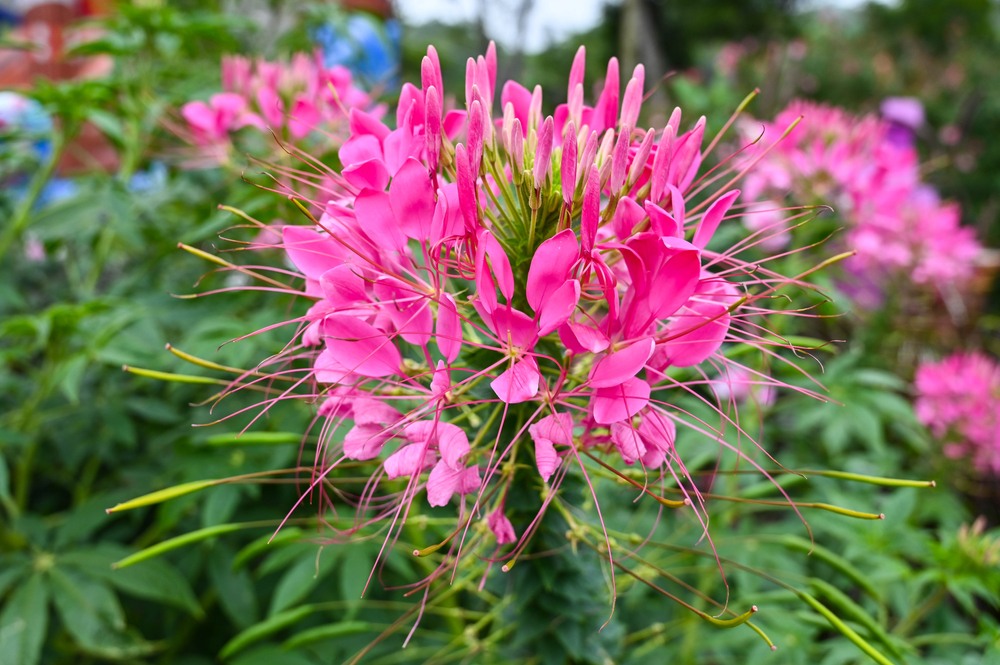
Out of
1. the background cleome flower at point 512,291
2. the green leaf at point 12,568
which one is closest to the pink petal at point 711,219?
the background cleome flower at point 512,291

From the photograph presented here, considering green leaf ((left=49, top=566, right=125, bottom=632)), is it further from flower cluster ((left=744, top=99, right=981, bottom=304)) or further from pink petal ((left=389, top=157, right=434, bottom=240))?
flower cluster ((left=744, top=99, right=981, bottom=304))

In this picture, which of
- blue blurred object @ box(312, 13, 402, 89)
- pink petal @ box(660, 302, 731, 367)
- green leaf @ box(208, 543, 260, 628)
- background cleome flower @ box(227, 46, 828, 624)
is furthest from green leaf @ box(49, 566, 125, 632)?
blue blurred object @ box(312, 13, 402, 89)

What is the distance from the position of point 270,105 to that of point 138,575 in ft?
3.11

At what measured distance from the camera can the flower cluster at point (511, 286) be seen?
0.69 metres

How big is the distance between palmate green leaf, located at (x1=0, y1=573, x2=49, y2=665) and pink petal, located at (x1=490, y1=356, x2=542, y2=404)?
104cm

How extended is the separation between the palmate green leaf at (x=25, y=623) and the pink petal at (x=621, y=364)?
1111 millimetres

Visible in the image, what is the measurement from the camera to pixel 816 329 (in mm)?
3031

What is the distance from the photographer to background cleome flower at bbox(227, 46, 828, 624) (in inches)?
27.3

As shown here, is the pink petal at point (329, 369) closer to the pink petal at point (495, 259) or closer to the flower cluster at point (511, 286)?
the flower cluster at point (511, 286)

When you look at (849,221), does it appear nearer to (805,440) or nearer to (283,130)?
(805,440)

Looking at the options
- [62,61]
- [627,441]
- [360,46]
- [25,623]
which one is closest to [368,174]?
[627,441]

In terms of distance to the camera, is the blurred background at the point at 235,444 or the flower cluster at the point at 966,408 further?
the flower cluster at the point at 966,408

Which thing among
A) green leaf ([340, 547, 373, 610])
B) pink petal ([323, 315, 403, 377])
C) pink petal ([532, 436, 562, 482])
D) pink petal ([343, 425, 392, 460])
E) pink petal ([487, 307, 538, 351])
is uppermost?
pink petal ([487, 307, 538, 351])

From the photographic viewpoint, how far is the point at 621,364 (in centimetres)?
69
